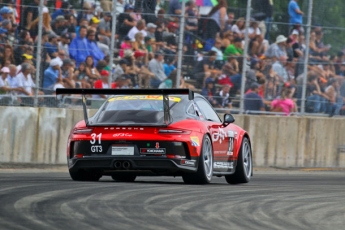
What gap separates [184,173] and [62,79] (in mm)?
5832

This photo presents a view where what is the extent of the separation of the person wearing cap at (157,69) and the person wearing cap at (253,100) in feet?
6.05

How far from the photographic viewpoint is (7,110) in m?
16.3

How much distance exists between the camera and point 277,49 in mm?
18438

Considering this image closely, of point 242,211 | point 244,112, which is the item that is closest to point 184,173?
point 242,211

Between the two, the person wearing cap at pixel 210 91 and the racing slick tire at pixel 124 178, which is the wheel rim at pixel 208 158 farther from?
the person wearing cap at pixel 210 91

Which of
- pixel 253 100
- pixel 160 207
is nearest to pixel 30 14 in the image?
pixel 253 100

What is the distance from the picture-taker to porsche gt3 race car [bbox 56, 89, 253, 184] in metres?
11.3

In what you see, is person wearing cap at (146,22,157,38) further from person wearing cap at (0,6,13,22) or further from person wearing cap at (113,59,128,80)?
person wearing cap at (0,6,13,22)

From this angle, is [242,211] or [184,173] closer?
[242,211]

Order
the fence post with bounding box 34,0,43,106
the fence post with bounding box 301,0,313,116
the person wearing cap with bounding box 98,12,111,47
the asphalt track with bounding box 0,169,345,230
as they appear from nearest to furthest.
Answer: the asphalt track with bounding box 0,169,345,230 < the fence post with bounding box 34,0,43,106 < the person wearing cap with bounding box 98,12,111,47 < the fence post with bounding box 301,0,313,116

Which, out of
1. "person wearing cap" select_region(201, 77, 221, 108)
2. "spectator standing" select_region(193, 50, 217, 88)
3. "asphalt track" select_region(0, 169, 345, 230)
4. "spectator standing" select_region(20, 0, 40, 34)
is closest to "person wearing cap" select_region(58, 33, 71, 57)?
"spectator standing" select_region(20, 0, 40, 34)

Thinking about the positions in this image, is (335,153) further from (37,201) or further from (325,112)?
(37,201)

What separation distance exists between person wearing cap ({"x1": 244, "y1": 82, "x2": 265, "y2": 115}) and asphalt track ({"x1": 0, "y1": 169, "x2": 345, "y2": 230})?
Answer: 7303mm

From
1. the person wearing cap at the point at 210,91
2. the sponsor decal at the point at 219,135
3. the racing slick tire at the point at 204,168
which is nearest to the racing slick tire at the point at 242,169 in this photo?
the sponsor decal at the point at 219,135
